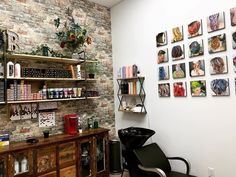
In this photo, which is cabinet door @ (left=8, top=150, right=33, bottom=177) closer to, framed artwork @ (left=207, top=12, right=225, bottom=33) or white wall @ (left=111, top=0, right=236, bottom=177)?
white wall @ (left=111, top=0, right=236, bottom=177)

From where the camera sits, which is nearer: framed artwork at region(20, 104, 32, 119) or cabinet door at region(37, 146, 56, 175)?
cabinet door at region(37, 146, 56, 175)

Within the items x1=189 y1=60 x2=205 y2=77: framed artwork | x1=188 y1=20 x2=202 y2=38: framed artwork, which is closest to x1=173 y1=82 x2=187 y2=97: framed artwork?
x1=189 y1=60 x2=205 y2=77: framed artwork

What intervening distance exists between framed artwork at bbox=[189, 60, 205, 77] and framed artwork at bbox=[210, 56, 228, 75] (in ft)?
0.40

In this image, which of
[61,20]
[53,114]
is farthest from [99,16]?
[53,114]

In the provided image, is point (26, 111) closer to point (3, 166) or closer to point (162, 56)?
point (3, 166)

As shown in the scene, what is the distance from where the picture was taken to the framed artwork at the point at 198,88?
8.80ft

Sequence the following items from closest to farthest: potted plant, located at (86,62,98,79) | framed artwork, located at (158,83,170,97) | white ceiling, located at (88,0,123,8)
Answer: framed artwork, located at (158,83,170,97)
potted plant, located at (86,62,98,79)
white ceiling, located at (88,0,123,8)

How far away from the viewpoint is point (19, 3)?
3.06 metres

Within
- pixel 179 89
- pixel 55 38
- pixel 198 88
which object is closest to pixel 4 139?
pixel 55 38

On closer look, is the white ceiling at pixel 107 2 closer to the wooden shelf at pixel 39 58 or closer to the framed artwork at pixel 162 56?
the wooden shelf at pixel 39 58

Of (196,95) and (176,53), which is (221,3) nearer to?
(176,53)

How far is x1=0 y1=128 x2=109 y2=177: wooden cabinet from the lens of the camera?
2506 millimetres

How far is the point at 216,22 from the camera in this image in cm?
254

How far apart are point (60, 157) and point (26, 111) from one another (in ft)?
3.02
